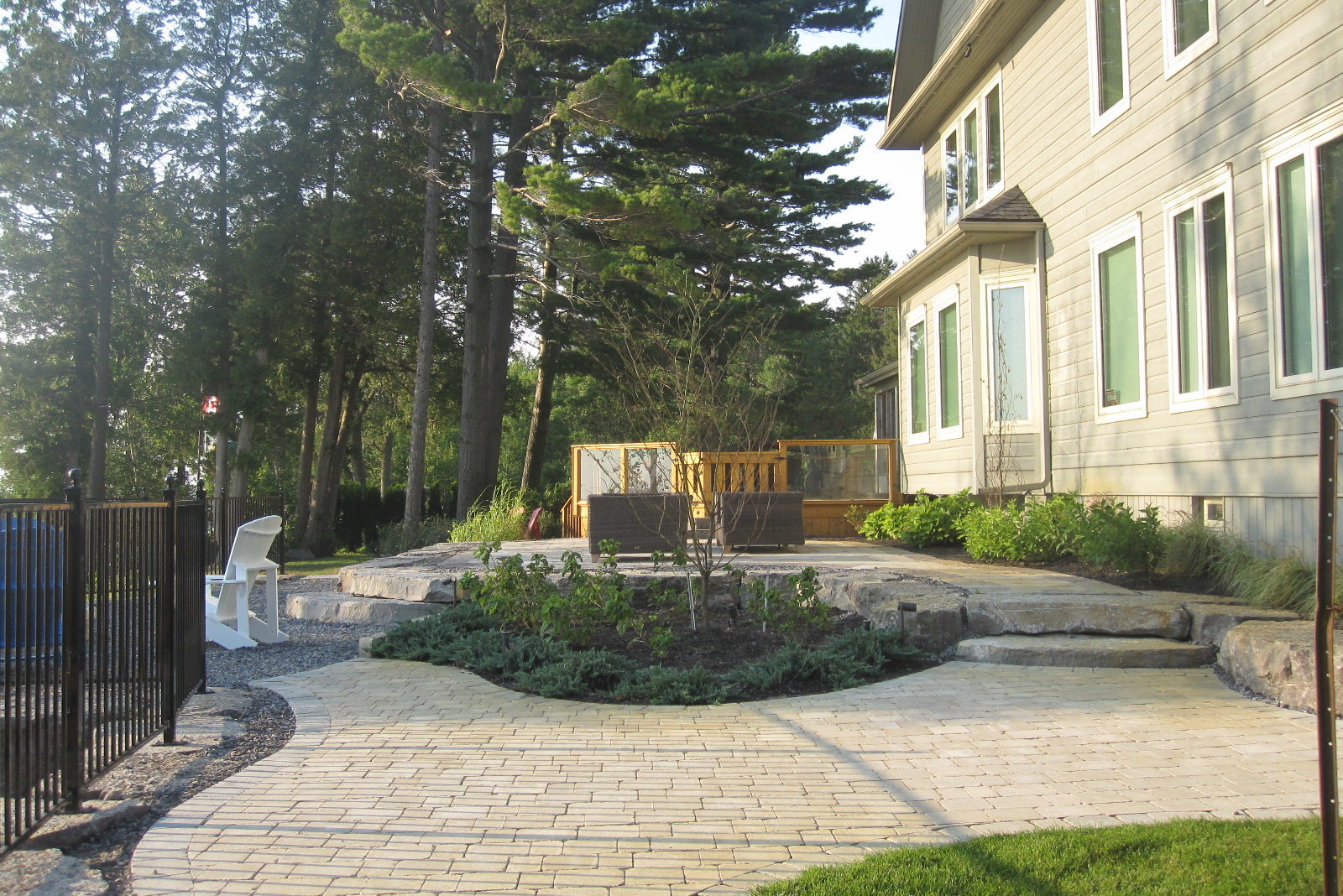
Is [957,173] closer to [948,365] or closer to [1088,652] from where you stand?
[948,365]

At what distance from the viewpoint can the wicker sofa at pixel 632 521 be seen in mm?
9758

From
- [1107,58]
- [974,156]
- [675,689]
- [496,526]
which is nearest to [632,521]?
[675,689]

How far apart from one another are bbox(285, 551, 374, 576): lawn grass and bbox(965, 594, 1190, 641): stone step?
35.4ft

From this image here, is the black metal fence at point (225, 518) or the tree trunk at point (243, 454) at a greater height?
the tree trunk at point (243, 454)

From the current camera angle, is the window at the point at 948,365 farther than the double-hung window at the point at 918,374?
No

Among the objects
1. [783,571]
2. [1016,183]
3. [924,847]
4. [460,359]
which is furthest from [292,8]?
[924,847]

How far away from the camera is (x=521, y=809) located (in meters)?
3.85

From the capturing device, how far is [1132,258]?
30.8 ft

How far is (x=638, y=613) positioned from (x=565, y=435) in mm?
32753

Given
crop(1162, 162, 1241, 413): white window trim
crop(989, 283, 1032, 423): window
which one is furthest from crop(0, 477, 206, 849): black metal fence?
crop(989, 283, 1032, 423): window

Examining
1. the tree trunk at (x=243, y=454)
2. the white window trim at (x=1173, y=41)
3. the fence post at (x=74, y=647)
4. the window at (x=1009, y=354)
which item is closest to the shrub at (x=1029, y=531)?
the window at (x=1009, y=354)

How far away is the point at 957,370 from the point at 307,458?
1940cm

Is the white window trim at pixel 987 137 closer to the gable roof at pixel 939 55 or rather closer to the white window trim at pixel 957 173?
the gable roof at pixel 939 55

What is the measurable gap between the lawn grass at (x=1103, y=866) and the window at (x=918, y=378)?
1078 cm
